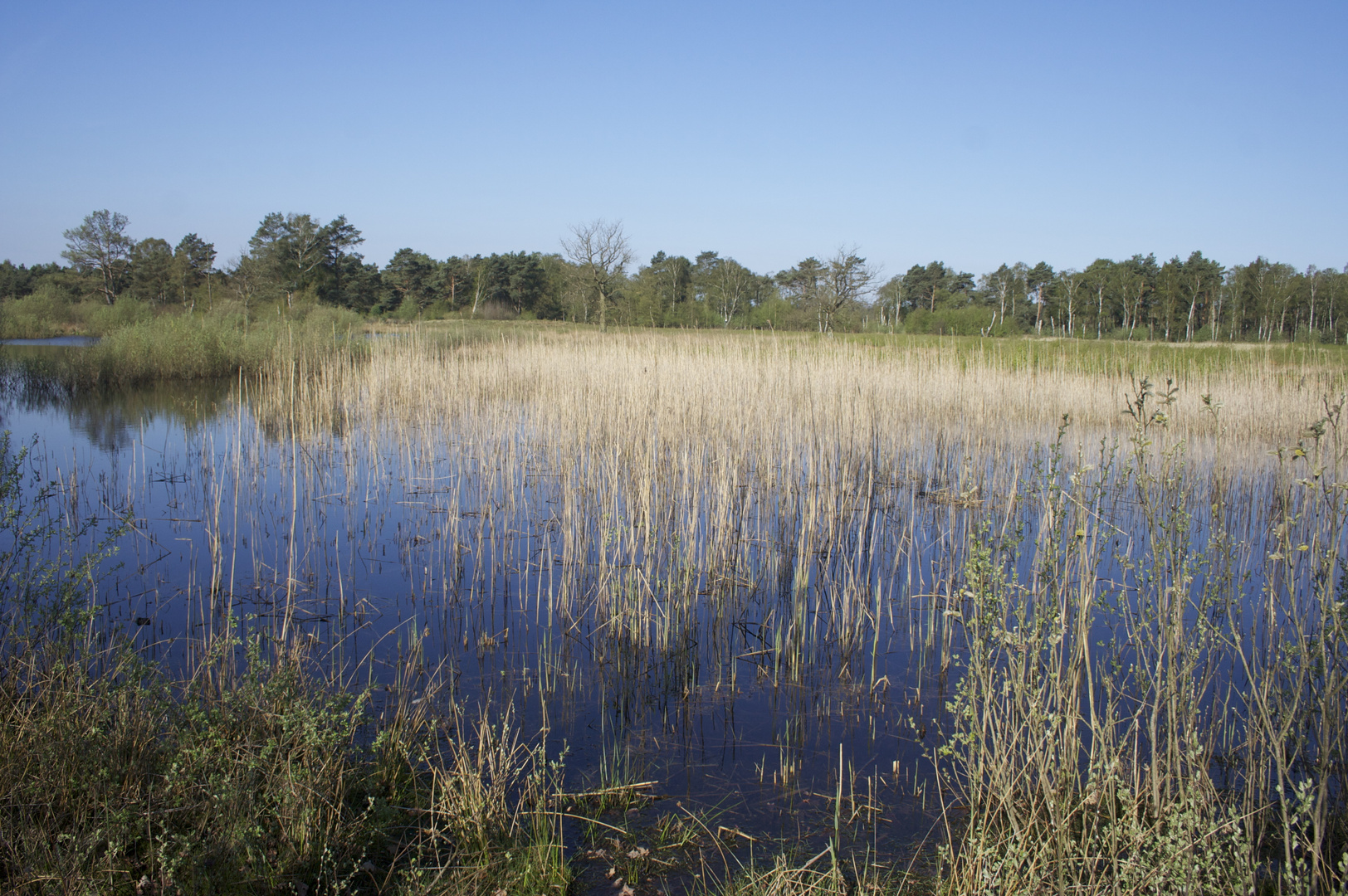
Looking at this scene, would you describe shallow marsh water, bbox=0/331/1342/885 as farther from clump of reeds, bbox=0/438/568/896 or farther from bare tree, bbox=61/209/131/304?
bare tree, bbox=61/209/131/304

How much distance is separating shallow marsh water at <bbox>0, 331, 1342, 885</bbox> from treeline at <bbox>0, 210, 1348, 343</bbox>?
36.6 ft

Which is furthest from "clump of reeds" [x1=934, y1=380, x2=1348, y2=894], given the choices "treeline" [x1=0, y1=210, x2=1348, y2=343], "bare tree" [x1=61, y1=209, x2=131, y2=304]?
"bare tree" [x1=61, y1=209, x2=131, y2=304]

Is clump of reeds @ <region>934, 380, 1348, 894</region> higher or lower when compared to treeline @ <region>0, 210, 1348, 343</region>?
lower

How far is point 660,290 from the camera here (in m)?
35.8

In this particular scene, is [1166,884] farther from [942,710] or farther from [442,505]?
[442,505]

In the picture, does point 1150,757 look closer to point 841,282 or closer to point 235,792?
point 235,792

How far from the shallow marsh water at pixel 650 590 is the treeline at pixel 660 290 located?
11.2m

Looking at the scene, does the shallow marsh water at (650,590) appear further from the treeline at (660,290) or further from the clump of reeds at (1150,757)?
the treeline at (660,290)

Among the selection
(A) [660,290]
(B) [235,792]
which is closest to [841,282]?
(A) [660,290]

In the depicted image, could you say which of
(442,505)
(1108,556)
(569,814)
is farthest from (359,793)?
(1108,556)

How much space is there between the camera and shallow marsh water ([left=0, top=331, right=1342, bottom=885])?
2428mm

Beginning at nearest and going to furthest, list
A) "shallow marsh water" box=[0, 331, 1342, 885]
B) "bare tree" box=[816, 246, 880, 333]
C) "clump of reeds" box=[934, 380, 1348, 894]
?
"clump of reeds" box=[934, 380, 1348, 894] < "shallow marsh water" box=[0, 331, 1342, 885] < "bare tree" box=[816, 246, 880, 333]

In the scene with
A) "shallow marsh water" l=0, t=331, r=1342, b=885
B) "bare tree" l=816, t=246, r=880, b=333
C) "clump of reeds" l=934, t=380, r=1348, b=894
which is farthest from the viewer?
"bare tree" l=816, t=246, r=880, b=333

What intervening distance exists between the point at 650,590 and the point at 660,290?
109 feet
